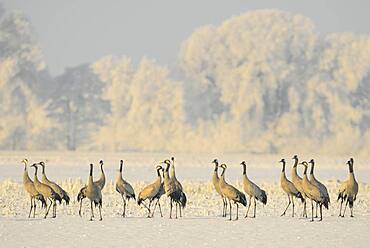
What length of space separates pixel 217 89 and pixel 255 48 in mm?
4169

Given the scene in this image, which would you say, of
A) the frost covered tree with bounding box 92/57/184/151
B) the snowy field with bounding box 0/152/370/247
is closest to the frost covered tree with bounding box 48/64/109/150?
the frost covered tree with bounding box 92/57/184/151

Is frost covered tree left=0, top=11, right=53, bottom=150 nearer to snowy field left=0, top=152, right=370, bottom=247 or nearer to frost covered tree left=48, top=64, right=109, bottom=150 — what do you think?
frost covered tree left=48, top=64, right=109, bottom=150

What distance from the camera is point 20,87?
68.9 meters

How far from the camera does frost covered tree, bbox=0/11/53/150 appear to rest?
67.4m

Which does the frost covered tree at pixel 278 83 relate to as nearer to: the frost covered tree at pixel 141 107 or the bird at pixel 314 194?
the frost covered tree at pixel 141 107

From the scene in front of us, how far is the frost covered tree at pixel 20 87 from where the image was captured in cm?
6744

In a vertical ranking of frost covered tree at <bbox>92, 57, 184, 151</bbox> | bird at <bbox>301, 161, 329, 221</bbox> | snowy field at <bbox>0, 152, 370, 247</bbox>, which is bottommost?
snowy field at <bbox>0, 152, 370, 247</bbox>

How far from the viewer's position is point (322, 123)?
2514 inches

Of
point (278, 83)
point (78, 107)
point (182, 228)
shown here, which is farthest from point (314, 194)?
point (78, 107)

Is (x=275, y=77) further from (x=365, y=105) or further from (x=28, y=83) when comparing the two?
(x=28, y=83)

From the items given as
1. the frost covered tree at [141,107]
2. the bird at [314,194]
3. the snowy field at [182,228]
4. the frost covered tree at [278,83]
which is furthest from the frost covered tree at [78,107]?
the bird at [314,194]

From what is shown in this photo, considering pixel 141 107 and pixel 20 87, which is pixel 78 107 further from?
pixel 141 107

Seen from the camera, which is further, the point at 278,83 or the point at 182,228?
the point at 278,83

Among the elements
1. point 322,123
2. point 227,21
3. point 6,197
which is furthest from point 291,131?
point 6,197
